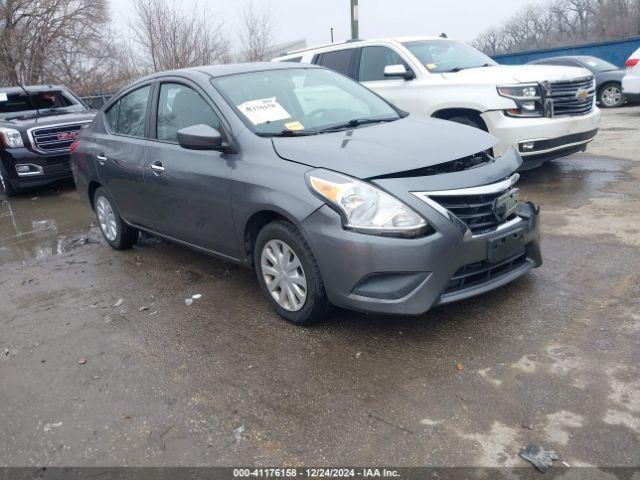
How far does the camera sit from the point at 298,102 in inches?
171

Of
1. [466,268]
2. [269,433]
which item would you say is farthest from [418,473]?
[466,268]

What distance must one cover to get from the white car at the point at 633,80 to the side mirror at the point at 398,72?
22.7ft

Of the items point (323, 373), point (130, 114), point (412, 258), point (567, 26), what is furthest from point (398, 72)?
point (567, 26)

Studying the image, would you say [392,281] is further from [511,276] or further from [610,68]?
[610,68]

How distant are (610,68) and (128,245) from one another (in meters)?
14.8

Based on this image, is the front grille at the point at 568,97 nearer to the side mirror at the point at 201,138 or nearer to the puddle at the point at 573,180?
the puddle at the point at 573,180

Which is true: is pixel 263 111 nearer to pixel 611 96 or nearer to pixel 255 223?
pixel 255 223

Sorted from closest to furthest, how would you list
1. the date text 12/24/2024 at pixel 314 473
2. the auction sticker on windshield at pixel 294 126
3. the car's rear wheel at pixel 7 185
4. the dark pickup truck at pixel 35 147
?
the date text 12/24/2024 at pixel 314 473 → the auction sticker on windshield at pixel 294 126 → the dark pickup truck at pixel 35 147 → the car's rear wheel at pixel 7 185

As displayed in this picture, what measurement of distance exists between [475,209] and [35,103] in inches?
364

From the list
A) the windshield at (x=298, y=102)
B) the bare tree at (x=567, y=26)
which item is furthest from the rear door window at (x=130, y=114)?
the bare tree at (x=567, y=26)

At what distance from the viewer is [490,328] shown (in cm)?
347

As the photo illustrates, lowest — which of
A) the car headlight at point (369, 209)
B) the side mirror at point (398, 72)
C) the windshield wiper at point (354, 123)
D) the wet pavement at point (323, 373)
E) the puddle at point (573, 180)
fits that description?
the wet pavement at point (323, 373)

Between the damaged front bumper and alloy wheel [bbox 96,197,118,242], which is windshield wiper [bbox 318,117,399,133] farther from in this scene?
alloy wheel [bbox 96,197,118,242]

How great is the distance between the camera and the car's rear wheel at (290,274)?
136 inches
